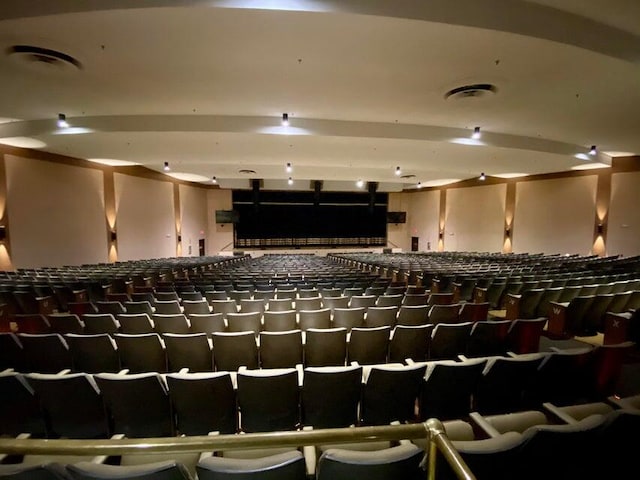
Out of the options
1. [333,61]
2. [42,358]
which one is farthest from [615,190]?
[42,358]

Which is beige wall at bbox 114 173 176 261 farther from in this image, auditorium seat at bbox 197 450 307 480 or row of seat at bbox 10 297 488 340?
auditorium seat at bbox 197 450 307 480

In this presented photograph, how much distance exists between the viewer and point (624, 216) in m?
13.3

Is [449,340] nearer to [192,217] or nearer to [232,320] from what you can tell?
[232,320]

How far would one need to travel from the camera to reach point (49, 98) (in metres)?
6.96

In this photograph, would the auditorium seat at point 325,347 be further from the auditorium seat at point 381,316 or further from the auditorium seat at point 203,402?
the auditorium seat at point 203,402

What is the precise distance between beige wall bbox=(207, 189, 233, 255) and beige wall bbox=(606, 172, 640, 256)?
880 inches

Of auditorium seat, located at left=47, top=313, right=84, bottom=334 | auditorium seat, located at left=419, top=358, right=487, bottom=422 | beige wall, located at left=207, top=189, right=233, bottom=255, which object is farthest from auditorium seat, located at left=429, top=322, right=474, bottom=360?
beige wall, located at left=207, top=189, right=233, bottom=255

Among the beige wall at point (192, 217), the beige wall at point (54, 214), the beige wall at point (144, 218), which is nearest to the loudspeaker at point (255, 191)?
the beige wall at point (192, 217)

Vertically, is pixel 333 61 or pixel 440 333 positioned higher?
pixel 333 61

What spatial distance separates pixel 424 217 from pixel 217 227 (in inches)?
648

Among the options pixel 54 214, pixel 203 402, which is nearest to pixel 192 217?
pixel 54 214

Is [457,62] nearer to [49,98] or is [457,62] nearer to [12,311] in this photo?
[49,98]

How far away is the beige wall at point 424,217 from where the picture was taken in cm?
2312

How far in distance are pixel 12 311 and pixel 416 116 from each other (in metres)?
10.3
